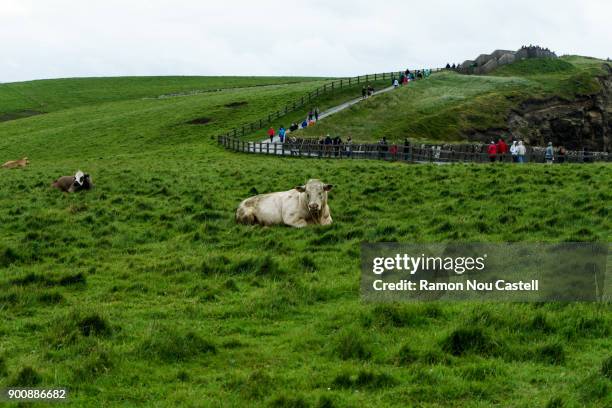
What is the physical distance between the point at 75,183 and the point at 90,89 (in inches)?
4446

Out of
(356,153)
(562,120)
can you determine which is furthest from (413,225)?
(562,120)

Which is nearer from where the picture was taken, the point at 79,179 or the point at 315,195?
the point at 315,195

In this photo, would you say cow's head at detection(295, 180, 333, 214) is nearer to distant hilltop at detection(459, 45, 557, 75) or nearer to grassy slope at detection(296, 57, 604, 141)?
grassy slope at detection(296, 57, 604, 141)

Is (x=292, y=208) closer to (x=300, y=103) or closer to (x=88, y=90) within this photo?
(x=300, y=103)

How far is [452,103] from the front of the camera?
71.9 m

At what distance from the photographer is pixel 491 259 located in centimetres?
1266

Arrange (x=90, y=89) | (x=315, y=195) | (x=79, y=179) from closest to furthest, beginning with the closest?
(x=315, y=195) < (x=79, y=179) < (x=90, y=89)

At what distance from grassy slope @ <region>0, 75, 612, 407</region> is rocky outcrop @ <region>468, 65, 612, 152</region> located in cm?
4647

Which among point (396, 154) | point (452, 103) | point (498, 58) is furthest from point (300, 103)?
point (498, 58)

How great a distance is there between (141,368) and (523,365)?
487 centimetres

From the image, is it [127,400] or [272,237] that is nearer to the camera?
[127,400]

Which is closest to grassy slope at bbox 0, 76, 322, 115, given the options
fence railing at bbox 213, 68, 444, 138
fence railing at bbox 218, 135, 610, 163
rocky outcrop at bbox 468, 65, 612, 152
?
fence railing at bbox 213, 68, 444, 138

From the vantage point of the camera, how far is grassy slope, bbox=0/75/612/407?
24.9 feet

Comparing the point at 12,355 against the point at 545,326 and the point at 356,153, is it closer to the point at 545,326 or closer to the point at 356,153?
the point at 545,326
